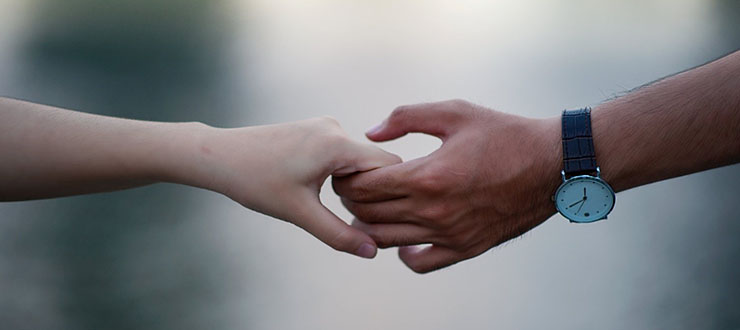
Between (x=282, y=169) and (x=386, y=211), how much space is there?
0.27 metres

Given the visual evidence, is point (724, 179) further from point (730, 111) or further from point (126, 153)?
point (126, 153)

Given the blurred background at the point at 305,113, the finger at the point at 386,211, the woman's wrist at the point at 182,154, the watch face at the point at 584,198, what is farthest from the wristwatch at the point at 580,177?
the blurred background at the point at 305,113

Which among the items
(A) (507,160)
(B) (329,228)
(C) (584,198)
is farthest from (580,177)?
(B) (329,228)

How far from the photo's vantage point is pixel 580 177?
1.24 metres

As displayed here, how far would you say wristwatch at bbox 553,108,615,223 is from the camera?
125cm

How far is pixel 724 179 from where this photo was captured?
5.43 meters

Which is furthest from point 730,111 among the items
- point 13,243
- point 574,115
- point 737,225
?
point 13,243

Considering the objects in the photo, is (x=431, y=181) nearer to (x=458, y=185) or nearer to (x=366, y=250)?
(x=458, y=185)

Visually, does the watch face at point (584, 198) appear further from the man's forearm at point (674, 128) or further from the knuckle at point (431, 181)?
the knuckle at point (431, 181)

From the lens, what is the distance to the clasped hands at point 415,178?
1293 millimetres

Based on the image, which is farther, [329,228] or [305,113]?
[305,113]

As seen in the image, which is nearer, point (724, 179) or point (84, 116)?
point (84, 116)

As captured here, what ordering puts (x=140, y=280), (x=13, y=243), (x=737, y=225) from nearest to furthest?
(x=140, y=280)
(x=13, y=243)
(x=737, y=225)

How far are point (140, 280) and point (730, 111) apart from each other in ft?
12.3
